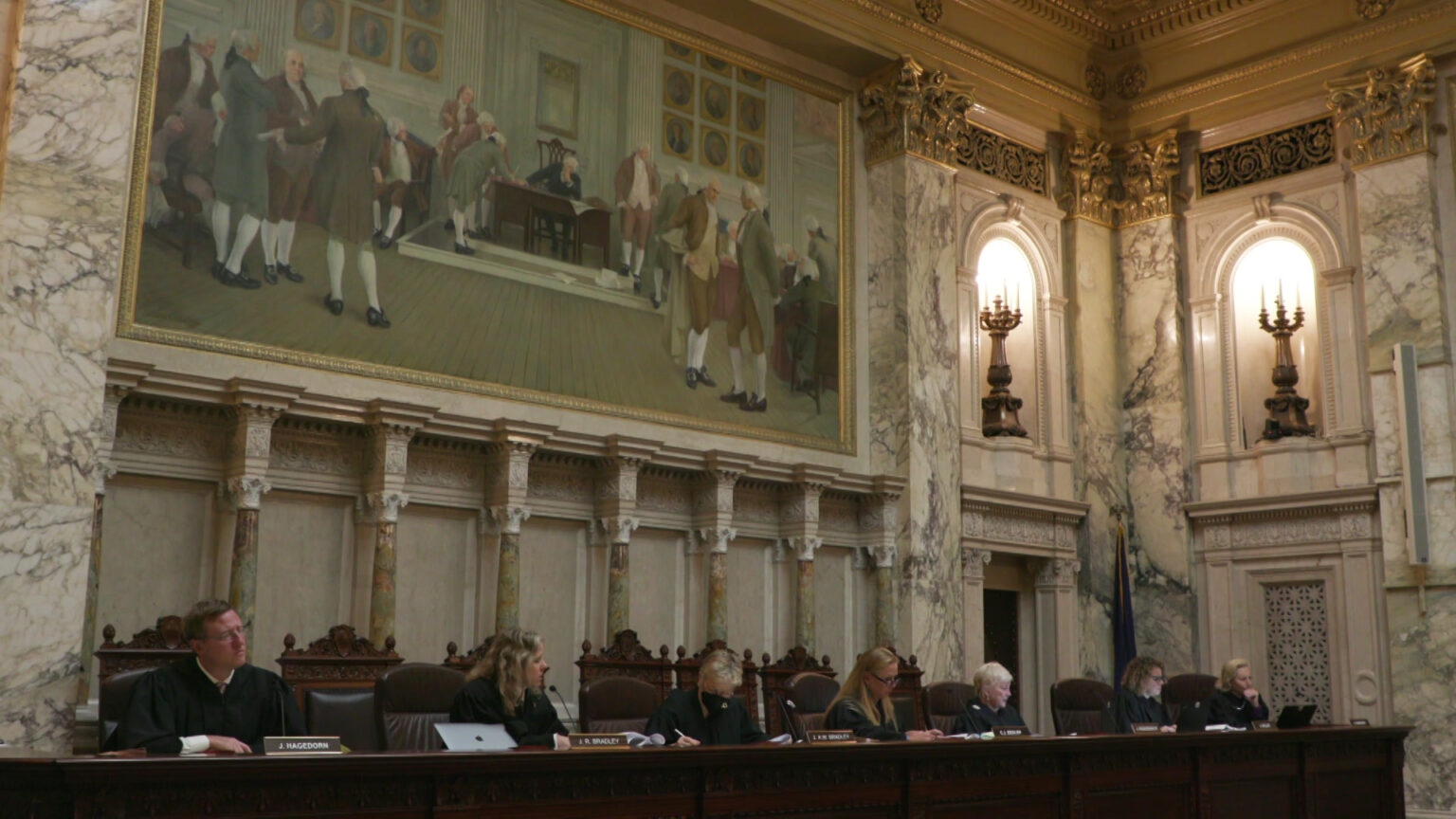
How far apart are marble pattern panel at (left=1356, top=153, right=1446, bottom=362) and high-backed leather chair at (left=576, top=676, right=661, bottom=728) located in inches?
354

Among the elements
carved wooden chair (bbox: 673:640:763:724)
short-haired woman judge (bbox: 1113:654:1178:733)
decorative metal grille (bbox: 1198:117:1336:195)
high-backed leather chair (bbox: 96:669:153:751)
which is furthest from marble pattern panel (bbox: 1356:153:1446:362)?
high-backed leather chair (bbox: 96:669:153:751)

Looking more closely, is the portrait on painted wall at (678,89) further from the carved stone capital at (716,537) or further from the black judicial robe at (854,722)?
the black judicial robe at (854,722)

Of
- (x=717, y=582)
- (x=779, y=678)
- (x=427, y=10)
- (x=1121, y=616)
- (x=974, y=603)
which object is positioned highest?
(x=427, y=10)

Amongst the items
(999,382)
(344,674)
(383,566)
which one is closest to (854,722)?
(344,674)

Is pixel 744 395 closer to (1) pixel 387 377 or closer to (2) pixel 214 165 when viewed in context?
(1) pixel 387 377

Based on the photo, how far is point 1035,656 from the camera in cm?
1427

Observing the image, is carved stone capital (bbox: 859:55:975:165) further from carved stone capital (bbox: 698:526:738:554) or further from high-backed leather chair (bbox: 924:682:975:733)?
high-backed leather chair (bbox: 924:682:975:733)

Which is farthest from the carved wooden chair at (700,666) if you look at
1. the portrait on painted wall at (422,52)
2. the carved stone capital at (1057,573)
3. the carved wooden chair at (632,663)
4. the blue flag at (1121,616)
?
the portrait on painted wall at (422,52)

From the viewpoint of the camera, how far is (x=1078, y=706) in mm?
9789

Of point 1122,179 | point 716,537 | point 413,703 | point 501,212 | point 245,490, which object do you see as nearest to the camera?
point 413,703

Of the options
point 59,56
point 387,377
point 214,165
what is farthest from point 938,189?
point 59,56

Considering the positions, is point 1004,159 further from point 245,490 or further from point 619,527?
point 245,490

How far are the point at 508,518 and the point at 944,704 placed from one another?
345 cm

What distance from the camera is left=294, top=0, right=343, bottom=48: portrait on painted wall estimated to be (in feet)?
32.4
